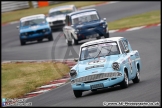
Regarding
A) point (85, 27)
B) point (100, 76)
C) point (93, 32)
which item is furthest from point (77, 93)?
point (85, 27)

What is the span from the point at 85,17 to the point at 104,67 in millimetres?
14482

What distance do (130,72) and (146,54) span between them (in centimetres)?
812

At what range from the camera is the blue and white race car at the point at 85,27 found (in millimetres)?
28156

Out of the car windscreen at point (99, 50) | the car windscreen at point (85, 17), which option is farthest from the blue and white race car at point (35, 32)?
the car windscreen at point (99, 50)

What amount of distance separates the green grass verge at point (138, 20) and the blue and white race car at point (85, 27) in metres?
4.98

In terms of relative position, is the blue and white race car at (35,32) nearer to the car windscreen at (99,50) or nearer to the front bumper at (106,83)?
the car windscreen at (99,50)

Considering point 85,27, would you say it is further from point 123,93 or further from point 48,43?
point 123,93

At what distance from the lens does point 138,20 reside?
35906mm

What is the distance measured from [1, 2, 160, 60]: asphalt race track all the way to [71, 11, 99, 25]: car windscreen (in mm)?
1341

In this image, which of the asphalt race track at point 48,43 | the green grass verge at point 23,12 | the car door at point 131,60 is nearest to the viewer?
the car door at point 131,60

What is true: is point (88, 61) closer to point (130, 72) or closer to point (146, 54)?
point (130, 72)

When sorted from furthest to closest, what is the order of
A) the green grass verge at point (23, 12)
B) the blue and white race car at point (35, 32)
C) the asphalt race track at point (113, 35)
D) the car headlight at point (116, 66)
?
the green grass verge at point (23, 12) < the blue and white race car at point (35, 32) < the car headlight at point (116, 66) < the asphalt race track at point (113, 35)

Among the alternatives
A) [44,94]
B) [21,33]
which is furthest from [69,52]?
[44,94]

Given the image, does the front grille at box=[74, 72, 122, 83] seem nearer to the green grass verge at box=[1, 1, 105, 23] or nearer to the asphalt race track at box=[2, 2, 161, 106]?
the asphalt race track at box=[2, 2, 161, 106]
